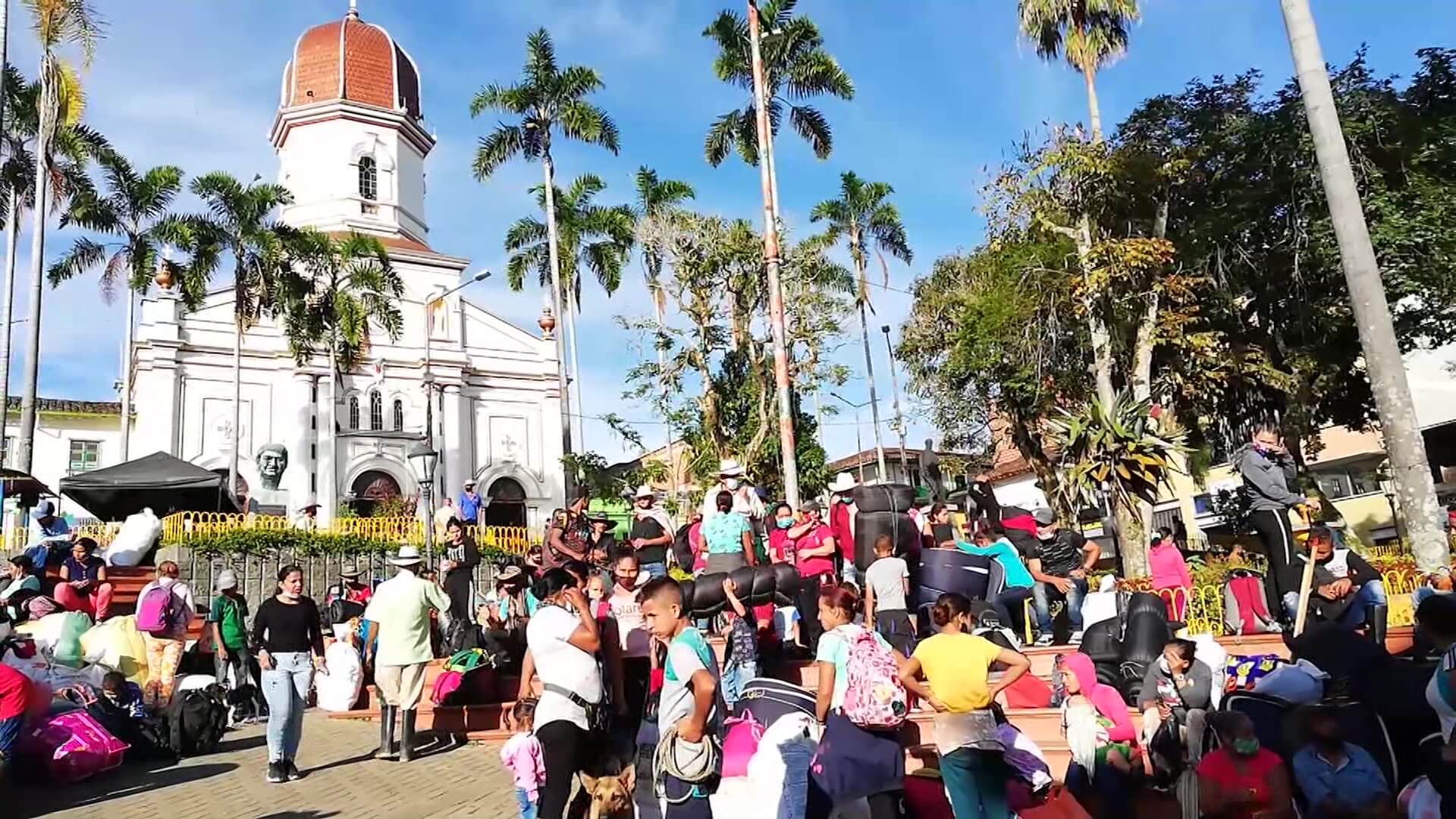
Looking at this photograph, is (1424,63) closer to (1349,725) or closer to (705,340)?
(705,340)

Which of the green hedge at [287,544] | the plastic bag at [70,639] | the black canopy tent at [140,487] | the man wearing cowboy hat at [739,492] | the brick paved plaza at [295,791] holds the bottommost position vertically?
the brick paved plaza at [295,791]

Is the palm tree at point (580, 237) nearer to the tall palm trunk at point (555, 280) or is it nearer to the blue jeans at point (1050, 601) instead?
the tall palm trunk at point (555, 280)

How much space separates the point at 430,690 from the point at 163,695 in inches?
91.9

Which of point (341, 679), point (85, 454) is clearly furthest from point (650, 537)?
point (85, 454)

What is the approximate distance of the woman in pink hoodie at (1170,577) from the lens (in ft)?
33.6

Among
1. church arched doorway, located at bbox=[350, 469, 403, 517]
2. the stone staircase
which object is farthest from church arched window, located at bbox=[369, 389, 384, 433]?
the stone staircase

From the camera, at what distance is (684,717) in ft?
15.1

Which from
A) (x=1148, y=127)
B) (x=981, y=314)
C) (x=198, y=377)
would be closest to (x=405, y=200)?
(x=198, y=377)

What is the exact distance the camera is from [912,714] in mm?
7773

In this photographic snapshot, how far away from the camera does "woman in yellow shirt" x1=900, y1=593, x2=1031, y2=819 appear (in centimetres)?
515

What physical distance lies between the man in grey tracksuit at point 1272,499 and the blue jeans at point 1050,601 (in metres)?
2.12

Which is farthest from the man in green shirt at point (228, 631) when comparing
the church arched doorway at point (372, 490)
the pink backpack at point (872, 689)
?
the church arched doorway at point (372, 490)

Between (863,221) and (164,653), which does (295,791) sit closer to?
(164,653)

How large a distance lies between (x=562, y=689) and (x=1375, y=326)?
884 centimetres
